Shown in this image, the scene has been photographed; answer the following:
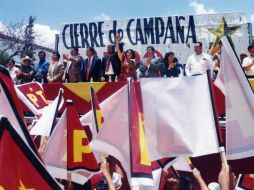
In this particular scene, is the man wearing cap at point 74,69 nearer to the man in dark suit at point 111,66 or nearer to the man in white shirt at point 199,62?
Answer: the man in dark suit at point 111,66

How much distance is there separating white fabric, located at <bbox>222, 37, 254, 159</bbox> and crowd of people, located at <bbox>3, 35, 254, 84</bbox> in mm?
4578

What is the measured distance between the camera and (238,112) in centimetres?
403

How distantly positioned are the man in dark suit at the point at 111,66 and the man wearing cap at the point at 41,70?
4.11 ft

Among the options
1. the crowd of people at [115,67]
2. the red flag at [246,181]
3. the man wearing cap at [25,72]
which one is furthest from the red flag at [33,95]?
the man wearing cap at [25,72]

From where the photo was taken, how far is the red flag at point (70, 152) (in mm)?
4508

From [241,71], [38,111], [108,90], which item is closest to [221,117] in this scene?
[108,90]

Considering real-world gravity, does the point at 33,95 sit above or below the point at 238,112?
above

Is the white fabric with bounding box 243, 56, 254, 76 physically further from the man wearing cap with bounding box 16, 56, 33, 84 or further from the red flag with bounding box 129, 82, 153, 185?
the red flag with bounding box 129, 82, 153, 185

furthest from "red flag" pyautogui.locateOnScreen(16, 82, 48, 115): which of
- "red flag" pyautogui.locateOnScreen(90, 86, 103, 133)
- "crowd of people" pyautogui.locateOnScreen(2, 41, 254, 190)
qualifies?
"crowd of people" pyautogui.locateOnScreen(2, 41, 254, 190)

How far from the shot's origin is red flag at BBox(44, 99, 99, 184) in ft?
14.8

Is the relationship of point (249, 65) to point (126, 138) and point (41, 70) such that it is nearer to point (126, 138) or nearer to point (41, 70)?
point (41, 70)

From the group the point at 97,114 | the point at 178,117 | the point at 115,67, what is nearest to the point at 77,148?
the point at 97,114

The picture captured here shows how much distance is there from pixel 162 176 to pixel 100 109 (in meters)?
0.98

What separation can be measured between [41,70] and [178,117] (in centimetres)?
610
